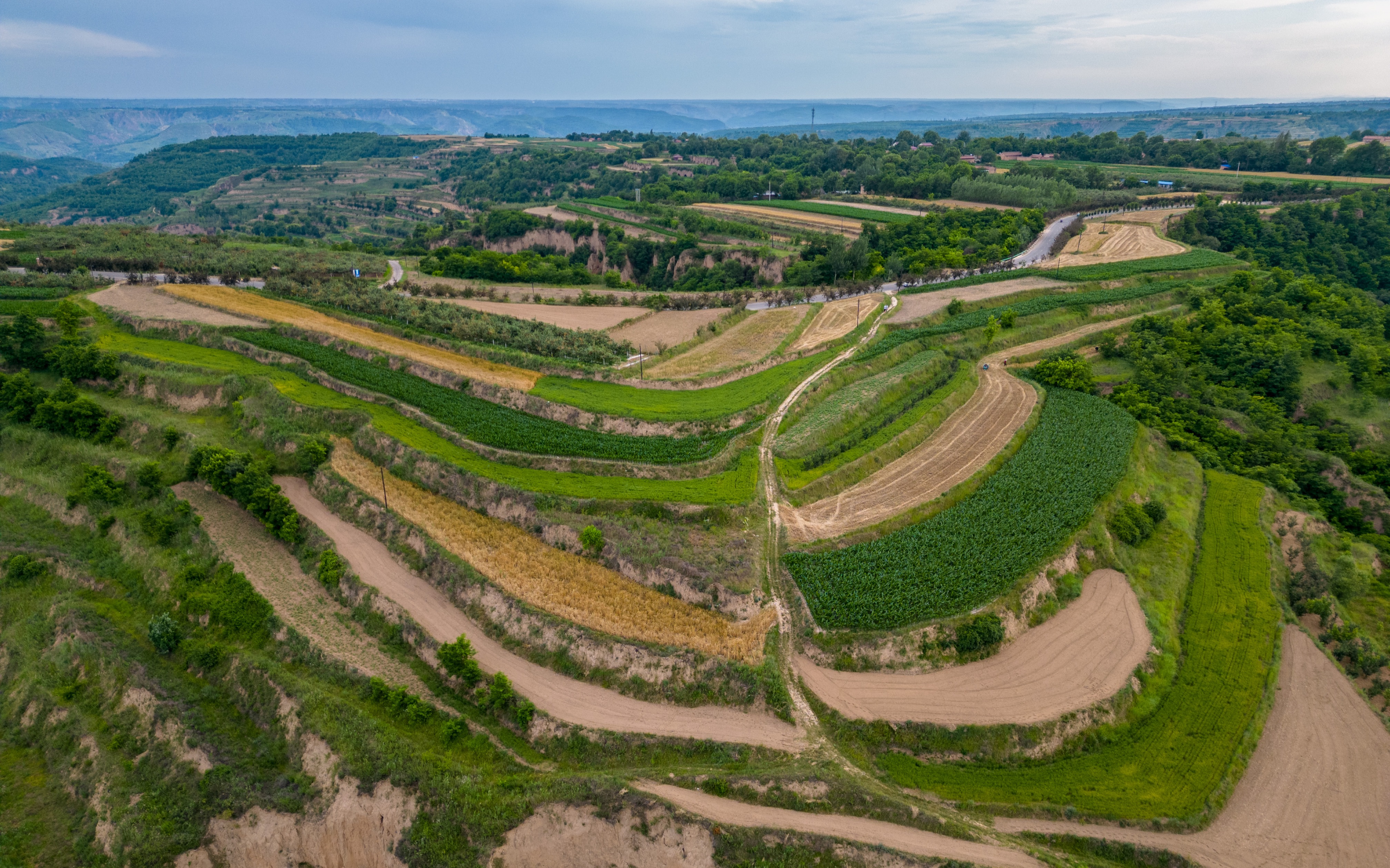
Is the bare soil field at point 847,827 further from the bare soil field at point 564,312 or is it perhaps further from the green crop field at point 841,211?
the green crop field at point 841,211

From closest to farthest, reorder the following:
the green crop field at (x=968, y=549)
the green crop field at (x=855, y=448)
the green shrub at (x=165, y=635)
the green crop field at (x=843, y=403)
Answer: the green crop field at (x=968, y=549)
the green shrub at (x=165, y=635)
the green crop field at (x=855, y=448)
the green crop field at (x=843, y=403)

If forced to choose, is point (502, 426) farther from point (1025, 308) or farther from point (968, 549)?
point (1025, 308)

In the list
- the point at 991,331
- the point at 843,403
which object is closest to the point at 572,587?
the point at 843,403

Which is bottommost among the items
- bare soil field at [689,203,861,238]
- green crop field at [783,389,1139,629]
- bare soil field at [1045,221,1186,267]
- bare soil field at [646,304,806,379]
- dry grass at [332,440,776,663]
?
dry grass at [332,440,776,663]

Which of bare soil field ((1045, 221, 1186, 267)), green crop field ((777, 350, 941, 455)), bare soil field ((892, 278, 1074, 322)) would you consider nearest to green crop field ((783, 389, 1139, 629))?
green crop field ((777, 350, 941, 455))

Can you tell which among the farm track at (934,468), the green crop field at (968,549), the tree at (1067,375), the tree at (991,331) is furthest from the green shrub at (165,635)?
the tree at (991,331)

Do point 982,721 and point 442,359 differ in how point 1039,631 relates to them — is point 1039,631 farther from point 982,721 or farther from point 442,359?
point 442,359

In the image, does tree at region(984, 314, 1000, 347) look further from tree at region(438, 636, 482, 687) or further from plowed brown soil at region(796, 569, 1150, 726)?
tree at region(438, 636, 482, 687)
